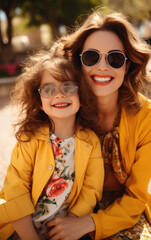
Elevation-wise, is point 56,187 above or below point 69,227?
above

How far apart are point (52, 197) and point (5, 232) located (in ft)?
1.56

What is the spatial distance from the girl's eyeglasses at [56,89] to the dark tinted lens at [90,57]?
330 mm

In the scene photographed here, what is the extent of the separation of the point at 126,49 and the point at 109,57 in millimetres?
275

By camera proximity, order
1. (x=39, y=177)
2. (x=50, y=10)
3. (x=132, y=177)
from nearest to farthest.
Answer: (x=39, y=177)
(x=132, y=177)
(x=50, y=10)

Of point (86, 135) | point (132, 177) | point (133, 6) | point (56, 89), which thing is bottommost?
point (132, 177)

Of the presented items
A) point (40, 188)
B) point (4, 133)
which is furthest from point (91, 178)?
point (4, 133)

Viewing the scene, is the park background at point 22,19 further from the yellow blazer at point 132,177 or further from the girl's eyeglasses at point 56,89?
the yellow blazer at point 132,177

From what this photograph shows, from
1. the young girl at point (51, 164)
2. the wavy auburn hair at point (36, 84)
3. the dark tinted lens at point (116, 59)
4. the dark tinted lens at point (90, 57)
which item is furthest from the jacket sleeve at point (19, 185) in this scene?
the dark tinted lens at point (116, 59)

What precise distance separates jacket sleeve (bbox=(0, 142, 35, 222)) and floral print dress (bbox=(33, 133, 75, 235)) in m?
0.15

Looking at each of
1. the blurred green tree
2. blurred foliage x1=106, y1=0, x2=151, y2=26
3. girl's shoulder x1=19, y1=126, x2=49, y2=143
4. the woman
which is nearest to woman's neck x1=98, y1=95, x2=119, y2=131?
the woman

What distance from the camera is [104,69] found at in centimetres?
230

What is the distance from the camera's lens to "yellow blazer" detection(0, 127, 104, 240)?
6.56ft

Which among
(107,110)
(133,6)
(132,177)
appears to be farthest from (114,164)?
(133,6)

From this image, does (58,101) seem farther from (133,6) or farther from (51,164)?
(133,6)
